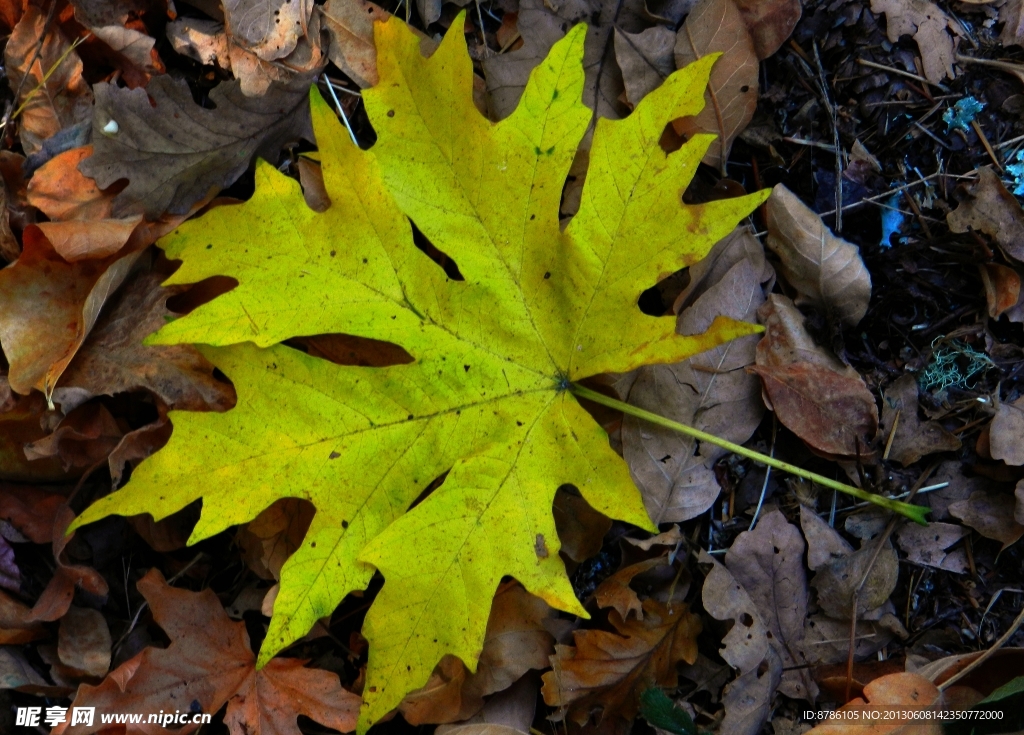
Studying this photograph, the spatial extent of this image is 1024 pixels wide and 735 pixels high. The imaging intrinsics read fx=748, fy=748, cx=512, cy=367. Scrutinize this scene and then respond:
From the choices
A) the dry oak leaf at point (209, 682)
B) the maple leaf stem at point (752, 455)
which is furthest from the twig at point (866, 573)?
the dry oak leaf at point (209, 682)

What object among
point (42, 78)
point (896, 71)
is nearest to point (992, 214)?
point (896, 71)

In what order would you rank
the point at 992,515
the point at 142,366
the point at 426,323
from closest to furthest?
1. the point at 426,323
2. the point at 142,366
3. the point at 992,515

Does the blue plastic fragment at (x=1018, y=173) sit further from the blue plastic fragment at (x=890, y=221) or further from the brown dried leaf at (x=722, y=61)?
the brown dried leaf at (x=722, y=61)

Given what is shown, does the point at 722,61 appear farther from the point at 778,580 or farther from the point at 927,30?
the point at 778,580

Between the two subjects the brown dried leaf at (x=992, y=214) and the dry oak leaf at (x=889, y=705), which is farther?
the brown dried leaf at (x=992, y=214)

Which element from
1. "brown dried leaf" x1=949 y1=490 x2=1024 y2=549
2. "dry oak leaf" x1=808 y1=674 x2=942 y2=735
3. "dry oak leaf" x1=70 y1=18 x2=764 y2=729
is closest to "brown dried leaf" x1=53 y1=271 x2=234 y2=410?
"dry oak leaf" x1=70 y1=18 x2=764 y2=729

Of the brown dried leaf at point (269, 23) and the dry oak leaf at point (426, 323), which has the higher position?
the brown dried leaf at point (269, 23)
